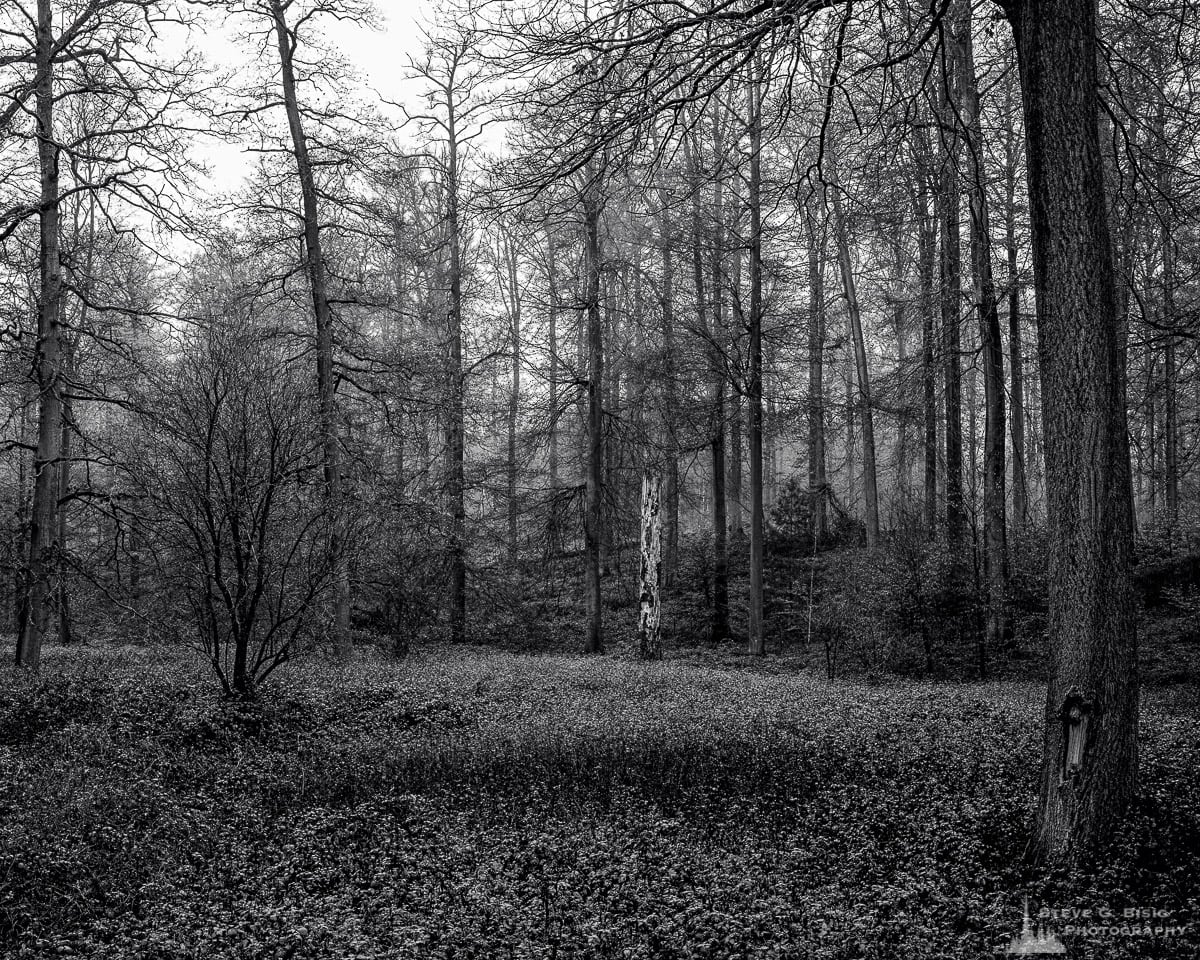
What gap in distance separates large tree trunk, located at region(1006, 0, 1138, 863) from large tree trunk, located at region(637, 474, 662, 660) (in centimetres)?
1282

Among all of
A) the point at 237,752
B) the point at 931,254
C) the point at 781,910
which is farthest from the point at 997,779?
the point at 931,254

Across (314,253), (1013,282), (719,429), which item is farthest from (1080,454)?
(719,429)

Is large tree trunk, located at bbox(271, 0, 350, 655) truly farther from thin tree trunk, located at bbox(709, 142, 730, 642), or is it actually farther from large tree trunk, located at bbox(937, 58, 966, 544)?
large tree trunk, located at bbox(937, 58, 966, 544)

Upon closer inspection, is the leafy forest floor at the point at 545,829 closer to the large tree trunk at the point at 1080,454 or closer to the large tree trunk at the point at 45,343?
the large tree trunk at the point at 1080,454

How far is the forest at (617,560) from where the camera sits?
15.4ft

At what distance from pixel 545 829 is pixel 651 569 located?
40.5ft

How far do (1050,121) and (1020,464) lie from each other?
2056 centimetres

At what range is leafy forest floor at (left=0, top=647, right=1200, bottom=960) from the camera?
406 cm

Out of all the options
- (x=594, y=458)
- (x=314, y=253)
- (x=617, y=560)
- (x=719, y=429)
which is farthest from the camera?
(x=617, y=560)

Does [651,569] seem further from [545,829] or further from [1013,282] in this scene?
[545,829]

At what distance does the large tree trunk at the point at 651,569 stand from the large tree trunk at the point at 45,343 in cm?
1047

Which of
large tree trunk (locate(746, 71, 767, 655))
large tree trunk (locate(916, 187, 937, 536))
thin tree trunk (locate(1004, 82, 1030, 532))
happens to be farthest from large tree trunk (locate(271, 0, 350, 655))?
thin tree trunk (locate(1004, 82, 1030, 532))

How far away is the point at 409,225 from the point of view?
16984mm

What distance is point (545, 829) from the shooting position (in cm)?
568
